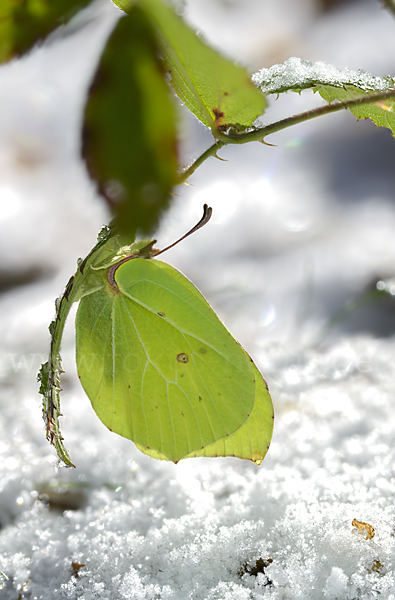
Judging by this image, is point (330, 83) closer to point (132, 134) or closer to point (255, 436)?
point (132, 134)

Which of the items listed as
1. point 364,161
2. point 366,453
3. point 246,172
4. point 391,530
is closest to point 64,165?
point 246,172

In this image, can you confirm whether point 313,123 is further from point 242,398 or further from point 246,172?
point 242,398

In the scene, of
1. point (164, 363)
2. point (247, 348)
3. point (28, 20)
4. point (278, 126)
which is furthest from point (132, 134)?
point (247, 348)

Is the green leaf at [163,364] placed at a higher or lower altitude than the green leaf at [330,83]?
lower

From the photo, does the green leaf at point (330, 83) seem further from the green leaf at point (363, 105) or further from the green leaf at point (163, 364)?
the green leaf at point (163, 364)

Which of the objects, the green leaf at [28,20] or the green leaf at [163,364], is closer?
the green leaf at [28,20]

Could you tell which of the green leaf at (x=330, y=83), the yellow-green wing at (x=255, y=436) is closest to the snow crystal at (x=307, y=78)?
the green leaf at (x=330, y=83)

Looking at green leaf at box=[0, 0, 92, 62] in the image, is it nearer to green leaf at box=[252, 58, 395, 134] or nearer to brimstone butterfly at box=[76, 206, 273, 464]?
green leaf at box=[252, 58, 395, 134]
